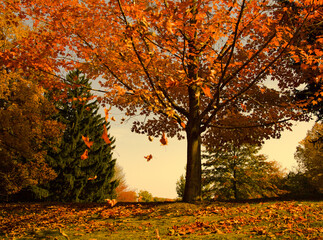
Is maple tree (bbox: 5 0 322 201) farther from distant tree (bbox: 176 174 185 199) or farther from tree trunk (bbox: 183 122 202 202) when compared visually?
distant tree (bbox: 176 174 185 199)

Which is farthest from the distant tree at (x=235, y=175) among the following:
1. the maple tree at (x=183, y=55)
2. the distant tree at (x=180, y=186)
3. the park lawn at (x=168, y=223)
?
the park lawn at (x=168, y=223)

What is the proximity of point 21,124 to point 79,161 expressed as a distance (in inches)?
309

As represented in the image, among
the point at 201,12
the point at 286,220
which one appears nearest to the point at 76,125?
the point at 201,12

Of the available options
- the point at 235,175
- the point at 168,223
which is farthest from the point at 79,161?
the point at 168,223

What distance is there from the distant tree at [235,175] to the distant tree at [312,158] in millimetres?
7047

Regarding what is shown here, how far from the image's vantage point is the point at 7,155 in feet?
52.4

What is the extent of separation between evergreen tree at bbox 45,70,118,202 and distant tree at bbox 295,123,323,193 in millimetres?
18888

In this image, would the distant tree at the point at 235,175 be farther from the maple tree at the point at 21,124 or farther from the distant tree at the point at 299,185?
the maple tree at the point at 21,124

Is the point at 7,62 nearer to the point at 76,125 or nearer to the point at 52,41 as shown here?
the point at 52,41

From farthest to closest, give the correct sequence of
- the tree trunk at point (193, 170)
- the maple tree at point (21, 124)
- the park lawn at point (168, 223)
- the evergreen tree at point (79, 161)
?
the evergreen tree at point (79, 161), the maple tree at point (21, 124), the tree trunk at point (193, 170), the park lawn at point (168, 223)

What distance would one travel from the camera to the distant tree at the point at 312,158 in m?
27.3

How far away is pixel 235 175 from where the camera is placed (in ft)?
69.2

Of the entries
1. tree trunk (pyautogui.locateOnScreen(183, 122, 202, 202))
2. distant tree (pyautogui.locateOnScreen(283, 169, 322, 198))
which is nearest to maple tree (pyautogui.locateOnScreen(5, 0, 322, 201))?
tree trunk (pyautogui.locateOnScreen(183, 122, 202, 202))

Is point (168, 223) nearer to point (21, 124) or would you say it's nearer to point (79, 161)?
point (21, 124)
